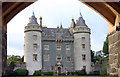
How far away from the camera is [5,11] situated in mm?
5633

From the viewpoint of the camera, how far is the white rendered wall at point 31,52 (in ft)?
116

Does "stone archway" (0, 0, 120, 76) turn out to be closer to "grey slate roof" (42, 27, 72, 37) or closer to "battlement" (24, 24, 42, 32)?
"battlement" (24, 24, 42, 32)

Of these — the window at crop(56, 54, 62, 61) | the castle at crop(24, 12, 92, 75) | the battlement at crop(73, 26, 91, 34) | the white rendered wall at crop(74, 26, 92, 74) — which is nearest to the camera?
the castle at crop(24, 12, 92, 75)

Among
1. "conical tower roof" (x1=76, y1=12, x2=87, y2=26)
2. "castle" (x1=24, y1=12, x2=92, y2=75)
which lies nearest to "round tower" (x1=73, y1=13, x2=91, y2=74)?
"castle" (x1=24, y1=12, x2=92, y2=75)

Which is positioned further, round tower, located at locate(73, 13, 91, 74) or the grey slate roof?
the grey slate roof

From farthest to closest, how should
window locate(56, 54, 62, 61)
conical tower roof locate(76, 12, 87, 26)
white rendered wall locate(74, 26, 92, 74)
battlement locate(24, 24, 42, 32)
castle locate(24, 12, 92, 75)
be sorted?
window locate(56, 54, 62, 61) < conical tower roof locate(76, 12, 87, 26) < white rendered wall locate(74, 26, 92, 74) < battlement locate(24, 24, 42, 32) < castle locate(24, 12, 92, 75)

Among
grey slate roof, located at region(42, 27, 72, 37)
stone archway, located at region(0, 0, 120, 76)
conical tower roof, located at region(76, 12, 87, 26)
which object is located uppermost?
conical tower roof, located at region(76, 12, 87, 26)

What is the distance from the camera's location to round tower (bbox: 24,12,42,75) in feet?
116

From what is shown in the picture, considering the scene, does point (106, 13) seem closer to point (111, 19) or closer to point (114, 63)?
point (111, 19)

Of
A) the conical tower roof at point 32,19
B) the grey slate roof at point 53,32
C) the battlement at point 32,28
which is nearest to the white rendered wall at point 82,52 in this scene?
the grey slate roof at point 53,32

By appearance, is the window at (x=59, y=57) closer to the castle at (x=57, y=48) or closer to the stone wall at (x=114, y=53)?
the castle at (x=57, y=48)

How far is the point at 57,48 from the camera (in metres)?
38.8

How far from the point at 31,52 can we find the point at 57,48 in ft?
17.4

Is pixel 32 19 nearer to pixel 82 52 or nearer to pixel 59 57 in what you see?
pixel 59 57
